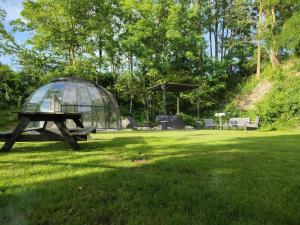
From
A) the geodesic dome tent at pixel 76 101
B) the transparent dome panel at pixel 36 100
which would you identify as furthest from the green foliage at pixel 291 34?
the transparent dome panel at pixel 36 100

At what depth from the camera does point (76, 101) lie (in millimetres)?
12523

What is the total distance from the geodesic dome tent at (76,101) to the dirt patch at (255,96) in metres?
12.0

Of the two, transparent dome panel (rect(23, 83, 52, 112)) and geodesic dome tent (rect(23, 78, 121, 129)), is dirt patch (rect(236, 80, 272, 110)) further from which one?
transparent dome panel (rect(23, 83, 52, 112))

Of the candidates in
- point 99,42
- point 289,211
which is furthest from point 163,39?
point 289,211

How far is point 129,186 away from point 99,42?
20.7 metres

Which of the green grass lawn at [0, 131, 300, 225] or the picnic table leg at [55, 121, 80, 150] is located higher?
the picnic table leg at [55, 121, 80, 150]

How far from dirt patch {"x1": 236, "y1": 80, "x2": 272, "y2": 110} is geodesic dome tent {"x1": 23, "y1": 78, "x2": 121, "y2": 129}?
1199 centimetres

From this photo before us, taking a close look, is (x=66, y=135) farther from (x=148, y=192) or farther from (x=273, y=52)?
(x=273, y=52)

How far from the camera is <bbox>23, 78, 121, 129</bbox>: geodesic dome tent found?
12.1 metres

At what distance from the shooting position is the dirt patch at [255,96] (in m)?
20.8

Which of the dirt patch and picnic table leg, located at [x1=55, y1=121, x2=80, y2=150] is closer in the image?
picnic table leg, located at [x1=55, y1=121, x2=80, y2=150]

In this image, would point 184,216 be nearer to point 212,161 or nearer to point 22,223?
point 22,223

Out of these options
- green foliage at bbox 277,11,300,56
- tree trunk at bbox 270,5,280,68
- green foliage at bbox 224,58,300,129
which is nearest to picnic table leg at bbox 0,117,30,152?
green foliage at bbox 224,58,300,129

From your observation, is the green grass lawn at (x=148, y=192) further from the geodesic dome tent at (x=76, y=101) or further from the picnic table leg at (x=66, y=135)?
the geodesic dome tent at (x=76, y=101)
